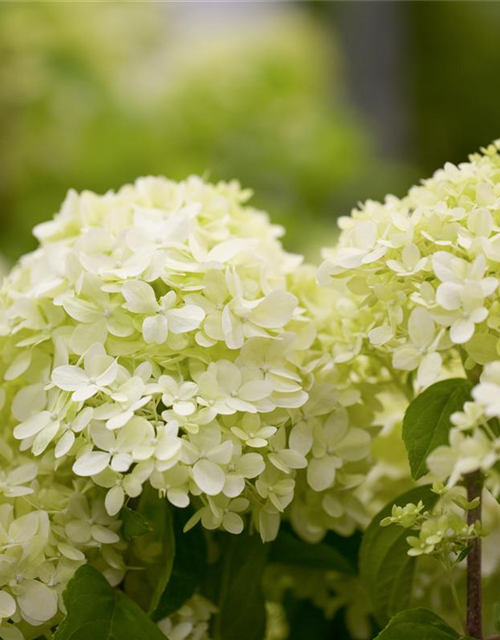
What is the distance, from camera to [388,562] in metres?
0.44

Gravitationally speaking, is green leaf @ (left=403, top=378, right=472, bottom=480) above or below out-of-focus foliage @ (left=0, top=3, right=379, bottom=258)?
below

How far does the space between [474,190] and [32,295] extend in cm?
21

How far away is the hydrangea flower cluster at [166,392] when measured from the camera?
37 centimetres

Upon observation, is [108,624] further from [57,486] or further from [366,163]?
[366,163]

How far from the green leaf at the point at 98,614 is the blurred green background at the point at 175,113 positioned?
27.3 inches

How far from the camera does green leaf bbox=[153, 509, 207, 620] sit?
42 cm

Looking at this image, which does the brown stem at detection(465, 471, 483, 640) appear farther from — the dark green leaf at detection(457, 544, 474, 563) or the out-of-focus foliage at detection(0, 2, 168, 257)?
the out-of-focus foliage at detection(0, 2, 168, 257)

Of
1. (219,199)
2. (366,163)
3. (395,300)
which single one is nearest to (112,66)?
(366,163)

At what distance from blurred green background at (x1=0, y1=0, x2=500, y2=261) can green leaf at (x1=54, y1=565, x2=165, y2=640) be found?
2.28 feet

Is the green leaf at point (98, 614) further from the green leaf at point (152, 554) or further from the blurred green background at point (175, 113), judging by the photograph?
the blurred green background at point (175, 113)

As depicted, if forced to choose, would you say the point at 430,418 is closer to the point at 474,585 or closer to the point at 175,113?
the point at 474,585

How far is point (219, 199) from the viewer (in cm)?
47

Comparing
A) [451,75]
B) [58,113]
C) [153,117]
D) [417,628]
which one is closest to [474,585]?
[417,628]

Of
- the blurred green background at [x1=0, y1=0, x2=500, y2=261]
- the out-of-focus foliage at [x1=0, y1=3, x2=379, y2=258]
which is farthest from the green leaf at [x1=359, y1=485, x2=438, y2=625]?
the out-of-focus foliage at [x1=0, y1=3, x2=379, y2=258]
